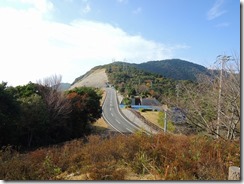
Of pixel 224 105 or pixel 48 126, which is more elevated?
pixel 224 105

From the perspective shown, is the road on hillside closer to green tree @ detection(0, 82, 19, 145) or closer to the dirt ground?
the dirt ground

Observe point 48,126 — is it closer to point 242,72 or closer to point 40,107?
point 40,107

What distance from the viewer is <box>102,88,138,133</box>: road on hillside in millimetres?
18406

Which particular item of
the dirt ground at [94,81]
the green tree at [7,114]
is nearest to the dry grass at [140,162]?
the green tree at [7,114]

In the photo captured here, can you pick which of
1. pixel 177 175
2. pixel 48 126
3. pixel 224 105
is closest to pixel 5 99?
pixel 48 126

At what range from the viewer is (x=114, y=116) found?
938 inches

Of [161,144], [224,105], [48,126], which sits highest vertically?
[224,105]

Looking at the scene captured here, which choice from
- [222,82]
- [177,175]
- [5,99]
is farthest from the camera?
[5,99]

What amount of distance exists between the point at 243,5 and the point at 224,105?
1.91 metres

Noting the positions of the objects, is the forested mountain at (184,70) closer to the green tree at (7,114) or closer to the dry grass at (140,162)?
the dry grass at (140,162)

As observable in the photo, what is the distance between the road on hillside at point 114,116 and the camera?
1841 cm

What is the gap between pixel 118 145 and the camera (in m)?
3.71

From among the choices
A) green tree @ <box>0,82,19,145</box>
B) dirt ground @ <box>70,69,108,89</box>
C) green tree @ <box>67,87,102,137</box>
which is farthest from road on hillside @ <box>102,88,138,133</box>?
green tree @ <box>0,82,19,145</box>

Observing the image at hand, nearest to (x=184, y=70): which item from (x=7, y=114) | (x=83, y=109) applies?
(x=83, y=109)
